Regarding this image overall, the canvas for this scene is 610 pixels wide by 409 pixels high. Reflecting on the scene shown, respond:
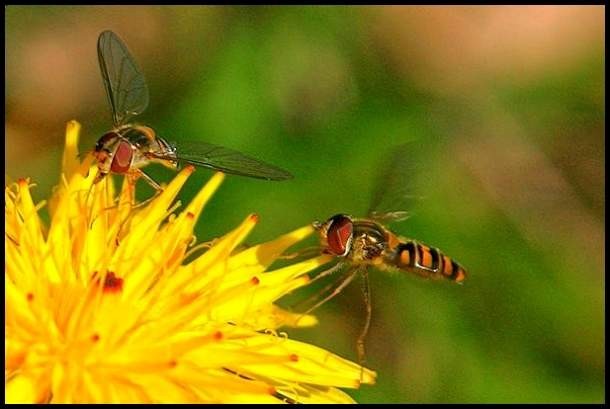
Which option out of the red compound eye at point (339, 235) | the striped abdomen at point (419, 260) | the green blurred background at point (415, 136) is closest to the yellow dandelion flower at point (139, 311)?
the red compound eye at point (339, 235)

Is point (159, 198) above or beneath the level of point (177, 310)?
above

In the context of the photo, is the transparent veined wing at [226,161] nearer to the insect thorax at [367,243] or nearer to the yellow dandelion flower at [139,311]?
the yellow dandelion flower at [139,311]

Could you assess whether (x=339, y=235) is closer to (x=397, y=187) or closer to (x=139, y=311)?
(x=397, y=187)

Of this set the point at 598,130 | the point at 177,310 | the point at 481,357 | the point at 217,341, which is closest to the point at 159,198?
the point at 177,310

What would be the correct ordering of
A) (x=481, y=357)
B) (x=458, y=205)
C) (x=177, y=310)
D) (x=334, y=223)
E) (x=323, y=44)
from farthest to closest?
1. (x=323, y=44)
2. (x=458, y=205)
3. (x=481, y=357)
4. (x=334, y=223)
5. (x=177, y=310)

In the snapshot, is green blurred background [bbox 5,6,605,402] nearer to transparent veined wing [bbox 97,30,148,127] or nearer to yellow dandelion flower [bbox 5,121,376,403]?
transparent veined wing [bbox 97,30,148,127]

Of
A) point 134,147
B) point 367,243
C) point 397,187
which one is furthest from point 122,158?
point 397,187
